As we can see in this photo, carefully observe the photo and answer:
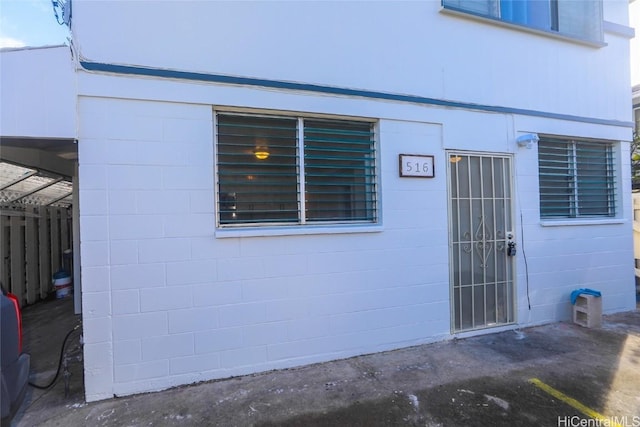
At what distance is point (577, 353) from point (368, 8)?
479 cm

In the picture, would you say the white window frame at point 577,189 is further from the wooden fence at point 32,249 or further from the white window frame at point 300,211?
the wooden fence at point 32,249

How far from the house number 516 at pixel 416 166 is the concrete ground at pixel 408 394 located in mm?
2152

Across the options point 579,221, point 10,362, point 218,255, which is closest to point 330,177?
point 218,255

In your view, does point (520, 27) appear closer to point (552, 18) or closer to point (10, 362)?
point (552, 18)

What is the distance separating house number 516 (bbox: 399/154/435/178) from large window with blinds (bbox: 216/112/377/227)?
0.36 meters

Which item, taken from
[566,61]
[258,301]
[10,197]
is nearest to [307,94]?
[258,301]

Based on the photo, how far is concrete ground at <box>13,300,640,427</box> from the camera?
2.82 meters

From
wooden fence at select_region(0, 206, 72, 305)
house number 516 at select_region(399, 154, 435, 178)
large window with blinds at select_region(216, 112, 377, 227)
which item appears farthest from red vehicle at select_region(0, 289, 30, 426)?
wooden fence at select_region(0, 206, 72, 305)

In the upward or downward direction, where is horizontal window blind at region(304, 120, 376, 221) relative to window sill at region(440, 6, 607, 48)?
downward

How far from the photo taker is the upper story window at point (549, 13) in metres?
4.81

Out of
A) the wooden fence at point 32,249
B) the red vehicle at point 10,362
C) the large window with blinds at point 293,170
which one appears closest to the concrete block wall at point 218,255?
the large window with blinds at point 293,170

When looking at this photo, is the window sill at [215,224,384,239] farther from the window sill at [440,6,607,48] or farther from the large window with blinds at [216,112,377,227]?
the window sill at [440,6,607,48]

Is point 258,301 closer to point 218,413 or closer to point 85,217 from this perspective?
point 218,413

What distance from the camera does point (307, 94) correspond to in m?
3.83
